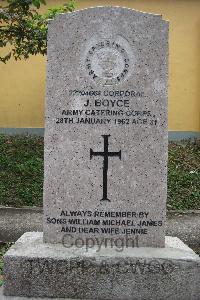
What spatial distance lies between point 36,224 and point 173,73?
6.38m

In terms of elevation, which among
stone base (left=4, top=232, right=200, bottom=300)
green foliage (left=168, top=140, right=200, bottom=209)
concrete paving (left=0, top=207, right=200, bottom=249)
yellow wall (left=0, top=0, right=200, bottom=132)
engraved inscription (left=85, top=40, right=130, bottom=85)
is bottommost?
concrete paving (left=0, top=207, right=200, bottom=249)

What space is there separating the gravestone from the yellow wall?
8.11 m

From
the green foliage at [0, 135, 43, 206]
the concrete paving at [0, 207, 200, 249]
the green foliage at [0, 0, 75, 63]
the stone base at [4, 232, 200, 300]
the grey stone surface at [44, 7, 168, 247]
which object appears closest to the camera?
the stone base at [4, 232, 200, 300]

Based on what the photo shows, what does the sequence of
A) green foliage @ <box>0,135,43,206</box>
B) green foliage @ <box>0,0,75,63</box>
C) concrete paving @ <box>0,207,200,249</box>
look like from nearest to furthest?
concrete paving @ <box>0,207,200,249</box>, green foliage @ <box>0,0,75,63</box>, green foliage @ <box>0,135,43,206</box>

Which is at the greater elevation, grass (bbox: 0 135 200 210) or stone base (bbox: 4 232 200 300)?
grass (bbox: 0 135 200 210)

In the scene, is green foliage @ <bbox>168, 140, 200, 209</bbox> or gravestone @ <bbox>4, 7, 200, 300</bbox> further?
green foliage @ <bbox>168, 140, 200, 209</bbox>

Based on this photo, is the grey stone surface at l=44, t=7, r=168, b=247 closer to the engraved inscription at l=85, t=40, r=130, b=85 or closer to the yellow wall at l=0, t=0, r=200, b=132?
the engraved inscription at l=85, t=40, r=130, b=85

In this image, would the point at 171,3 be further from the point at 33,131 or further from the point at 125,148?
the point at 125,148

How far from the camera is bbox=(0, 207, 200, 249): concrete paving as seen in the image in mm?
7047

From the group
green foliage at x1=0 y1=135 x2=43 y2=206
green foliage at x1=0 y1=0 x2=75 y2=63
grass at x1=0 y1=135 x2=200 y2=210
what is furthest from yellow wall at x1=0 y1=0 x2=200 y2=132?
green foliage at x1=0 y1=0 x2=75 y2=63

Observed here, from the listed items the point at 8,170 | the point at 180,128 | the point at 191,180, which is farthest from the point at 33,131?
the point at 191,180

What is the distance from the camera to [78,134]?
4.27 meters

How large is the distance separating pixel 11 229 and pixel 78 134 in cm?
352

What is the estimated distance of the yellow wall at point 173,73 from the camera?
1219 centimetres
